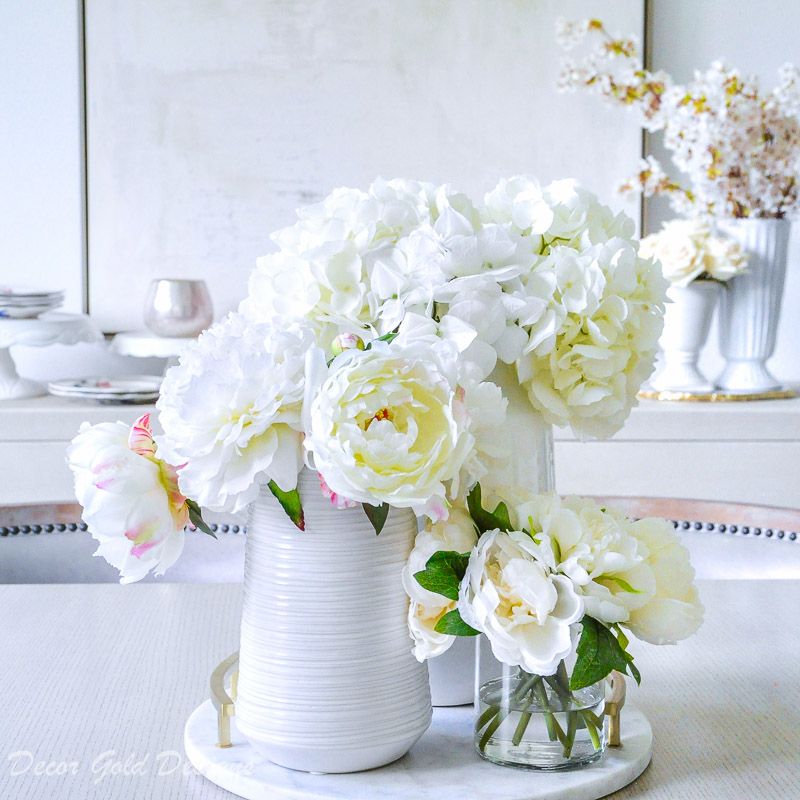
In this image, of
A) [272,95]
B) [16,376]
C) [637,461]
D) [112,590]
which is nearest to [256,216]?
[272,95]

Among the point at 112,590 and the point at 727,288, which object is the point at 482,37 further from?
the point at 112,590

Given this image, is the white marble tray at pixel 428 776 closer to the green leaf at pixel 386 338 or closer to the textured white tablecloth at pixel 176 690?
the textured white tablecloth at pixel 176 690

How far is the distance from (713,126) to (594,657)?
6.21 ft

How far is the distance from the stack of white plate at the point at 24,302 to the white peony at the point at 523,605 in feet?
6.34

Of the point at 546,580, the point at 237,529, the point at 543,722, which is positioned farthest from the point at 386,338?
the point at 237,529

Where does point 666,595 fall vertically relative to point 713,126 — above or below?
below

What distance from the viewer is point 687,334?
2.37 metres

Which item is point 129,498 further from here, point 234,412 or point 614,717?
point 614,717

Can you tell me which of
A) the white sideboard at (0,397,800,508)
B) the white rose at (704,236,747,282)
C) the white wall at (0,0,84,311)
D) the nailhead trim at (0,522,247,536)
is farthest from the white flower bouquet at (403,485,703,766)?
the white wall at (0,0,84,311)

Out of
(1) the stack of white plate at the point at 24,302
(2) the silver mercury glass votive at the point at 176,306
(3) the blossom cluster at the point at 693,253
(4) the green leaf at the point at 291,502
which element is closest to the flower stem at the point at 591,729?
(4) the green leaf at the point at 291,502

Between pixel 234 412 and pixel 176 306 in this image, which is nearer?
pixel 234 412

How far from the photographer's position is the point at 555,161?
8.39 ft

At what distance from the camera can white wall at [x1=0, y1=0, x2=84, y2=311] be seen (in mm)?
2482

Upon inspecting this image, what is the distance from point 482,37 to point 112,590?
183 centimetres
